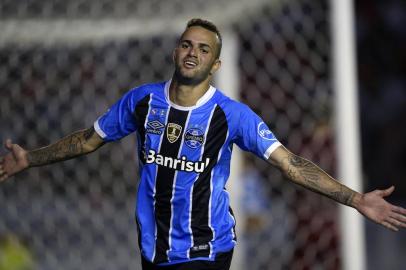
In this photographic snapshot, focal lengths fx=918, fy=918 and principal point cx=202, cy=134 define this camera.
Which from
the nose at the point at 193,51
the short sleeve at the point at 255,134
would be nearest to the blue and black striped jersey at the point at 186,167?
the short sleeve at the point at 255,134

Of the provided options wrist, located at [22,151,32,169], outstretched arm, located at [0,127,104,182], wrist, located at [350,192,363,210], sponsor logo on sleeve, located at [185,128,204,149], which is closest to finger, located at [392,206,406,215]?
wrist, located at [350,192,363,210]

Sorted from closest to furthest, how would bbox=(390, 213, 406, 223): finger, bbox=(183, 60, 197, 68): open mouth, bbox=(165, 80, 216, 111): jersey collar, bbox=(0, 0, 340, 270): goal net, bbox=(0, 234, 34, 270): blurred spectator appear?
bbox=(390, 213, 406, 223): finger
bbox=(183, 60, 197, 68): open mouth
bbox=(165, 80, 216, 111): jersey collar
bbox=(0, 0, 340, 270): goal net
bbox=(0, 234, 34, 270): blurred spectator

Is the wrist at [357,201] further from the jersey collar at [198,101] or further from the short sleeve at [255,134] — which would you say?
the jersey collar at [198,101]

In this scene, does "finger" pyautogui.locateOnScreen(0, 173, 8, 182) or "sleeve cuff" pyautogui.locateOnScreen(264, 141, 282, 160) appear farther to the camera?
"finger" pyautogui.locateOnScreen(0, 173, 8, 182)

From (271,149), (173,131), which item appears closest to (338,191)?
(271,149)

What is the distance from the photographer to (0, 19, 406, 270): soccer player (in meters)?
3.57

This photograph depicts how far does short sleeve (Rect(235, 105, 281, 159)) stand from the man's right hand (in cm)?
94

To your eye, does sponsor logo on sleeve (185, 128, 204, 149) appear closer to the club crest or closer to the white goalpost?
the club crest

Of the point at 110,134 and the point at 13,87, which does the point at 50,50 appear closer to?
the point at 13,87

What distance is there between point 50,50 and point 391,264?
3035 mm

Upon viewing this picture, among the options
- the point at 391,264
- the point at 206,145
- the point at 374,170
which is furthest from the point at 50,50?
the point at 374,170

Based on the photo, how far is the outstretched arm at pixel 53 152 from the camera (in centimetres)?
384

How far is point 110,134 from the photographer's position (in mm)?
3816

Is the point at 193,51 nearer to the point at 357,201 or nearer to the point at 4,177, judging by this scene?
the point at 357,201
